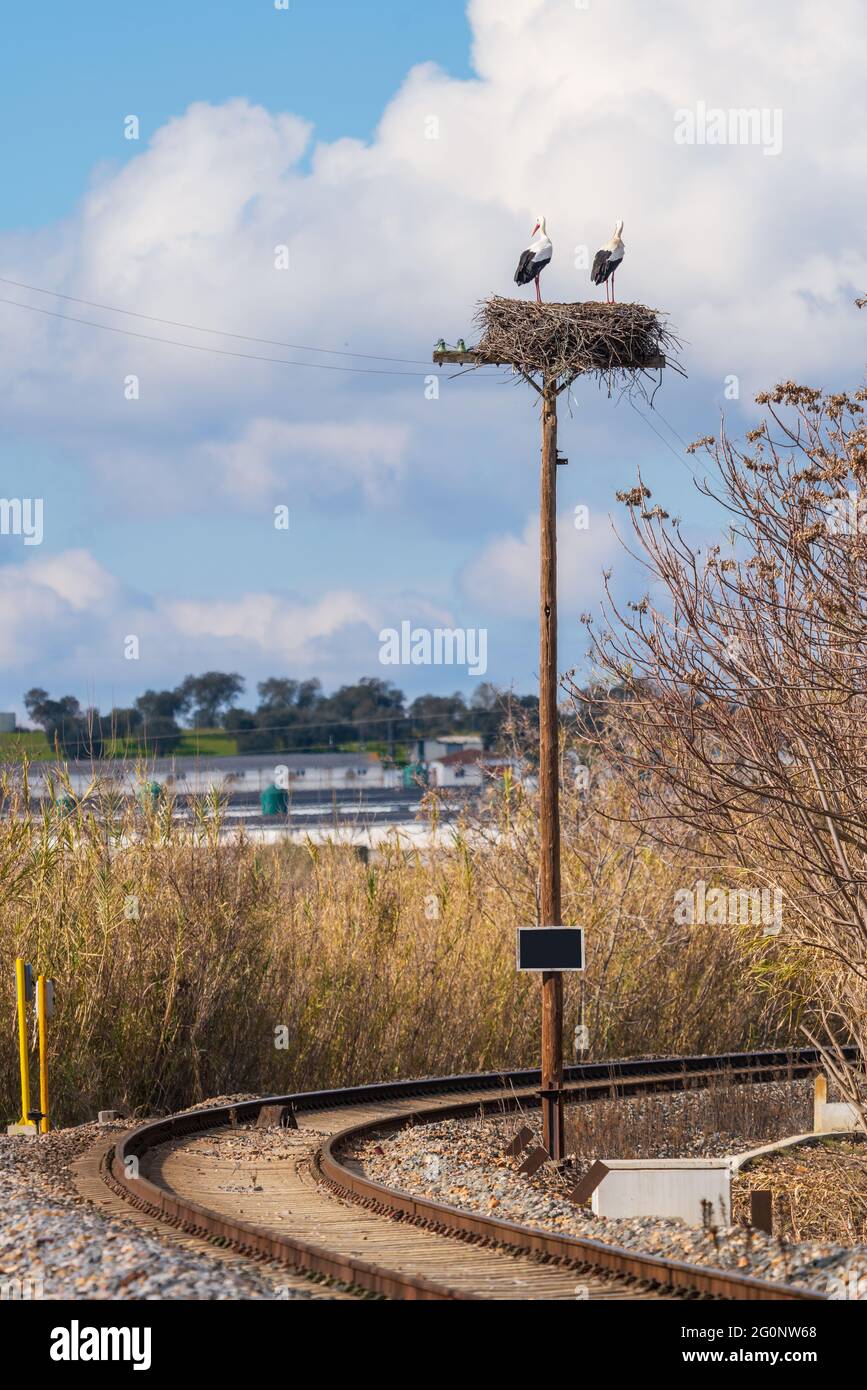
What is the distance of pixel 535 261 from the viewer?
15289 mm

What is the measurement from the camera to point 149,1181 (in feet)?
40.4

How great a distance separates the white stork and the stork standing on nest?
488 mm

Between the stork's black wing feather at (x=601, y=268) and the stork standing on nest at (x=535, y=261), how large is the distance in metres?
0.47

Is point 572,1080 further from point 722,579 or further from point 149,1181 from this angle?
point 722,579

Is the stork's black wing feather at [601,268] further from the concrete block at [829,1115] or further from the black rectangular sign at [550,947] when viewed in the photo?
the concrete block at [829,1115]

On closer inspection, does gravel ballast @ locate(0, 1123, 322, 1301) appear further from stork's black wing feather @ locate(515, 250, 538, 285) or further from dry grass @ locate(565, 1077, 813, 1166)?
stork's black wing feather @ locate(515, 250, 538, 285)

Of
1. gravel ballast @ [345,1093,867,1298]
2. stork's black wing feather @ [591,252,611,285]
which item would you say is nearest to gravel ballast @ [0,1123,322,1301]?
gravel ballast @ [345,1093,867,1298]

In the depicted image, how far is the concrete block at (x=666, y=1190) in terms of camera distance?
1070cm

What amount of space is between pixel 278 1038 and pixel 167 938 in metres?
2.18

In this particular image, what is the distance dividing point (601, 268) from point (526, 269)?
72 cm

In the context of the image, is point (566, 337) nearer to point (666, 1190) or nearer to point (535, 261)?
point (535, 261)

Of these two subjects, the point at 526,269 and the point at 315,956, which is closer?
the point at 526,269

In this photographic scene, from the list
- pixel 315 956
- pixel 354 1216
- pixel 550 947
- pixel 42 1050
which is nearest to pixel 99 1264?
pixel 354 1216

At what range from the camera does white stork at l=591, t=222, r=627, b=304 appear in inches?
595
